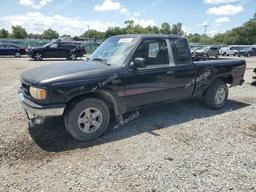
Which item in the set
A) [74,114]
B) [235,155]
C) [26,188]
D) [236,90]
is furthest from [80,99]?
[236,90]

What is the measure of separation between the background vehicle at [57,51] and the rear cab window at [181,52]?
755 inches

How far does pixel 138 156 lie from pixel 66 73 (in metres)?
1.79

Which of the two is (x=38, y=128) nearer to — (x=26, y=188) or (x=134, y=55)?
(x=26, y=188)

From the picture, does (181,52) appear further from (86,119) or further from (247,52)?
(247,52)

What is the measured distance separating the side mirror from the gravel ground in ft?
4.15

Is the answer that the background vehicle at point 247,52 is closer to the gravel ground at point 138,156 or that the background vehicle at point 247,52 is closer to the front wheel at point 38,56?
the front wheel at point 38,56

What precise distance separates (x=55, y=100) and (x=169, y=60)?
259 cm

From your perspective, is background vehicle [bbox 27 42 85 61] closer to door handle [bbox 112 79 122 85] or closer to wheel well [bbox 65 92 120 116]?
wheel well [bbox 65 92 120 116]

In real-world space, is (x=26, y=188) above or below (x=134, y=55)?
below

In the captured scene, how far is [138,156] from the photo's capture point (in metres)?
4.01

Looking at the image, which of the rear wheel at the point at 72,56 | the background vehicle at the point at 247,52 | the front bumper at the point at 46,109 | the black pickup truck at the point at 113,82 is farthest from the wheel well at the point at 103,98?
the background vehicle at the point at 247,52

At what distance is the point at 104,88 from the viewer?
4.48 m

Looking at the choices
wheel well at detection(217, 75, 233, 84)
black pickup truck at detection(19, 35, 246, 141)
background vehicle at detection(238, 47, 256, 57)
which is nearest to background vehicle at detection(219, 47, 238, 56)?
background vehicle at detection(238, 47, 256, 57)

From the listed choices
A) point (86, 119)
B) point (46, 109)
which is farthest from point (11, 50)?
point (46, 109)
